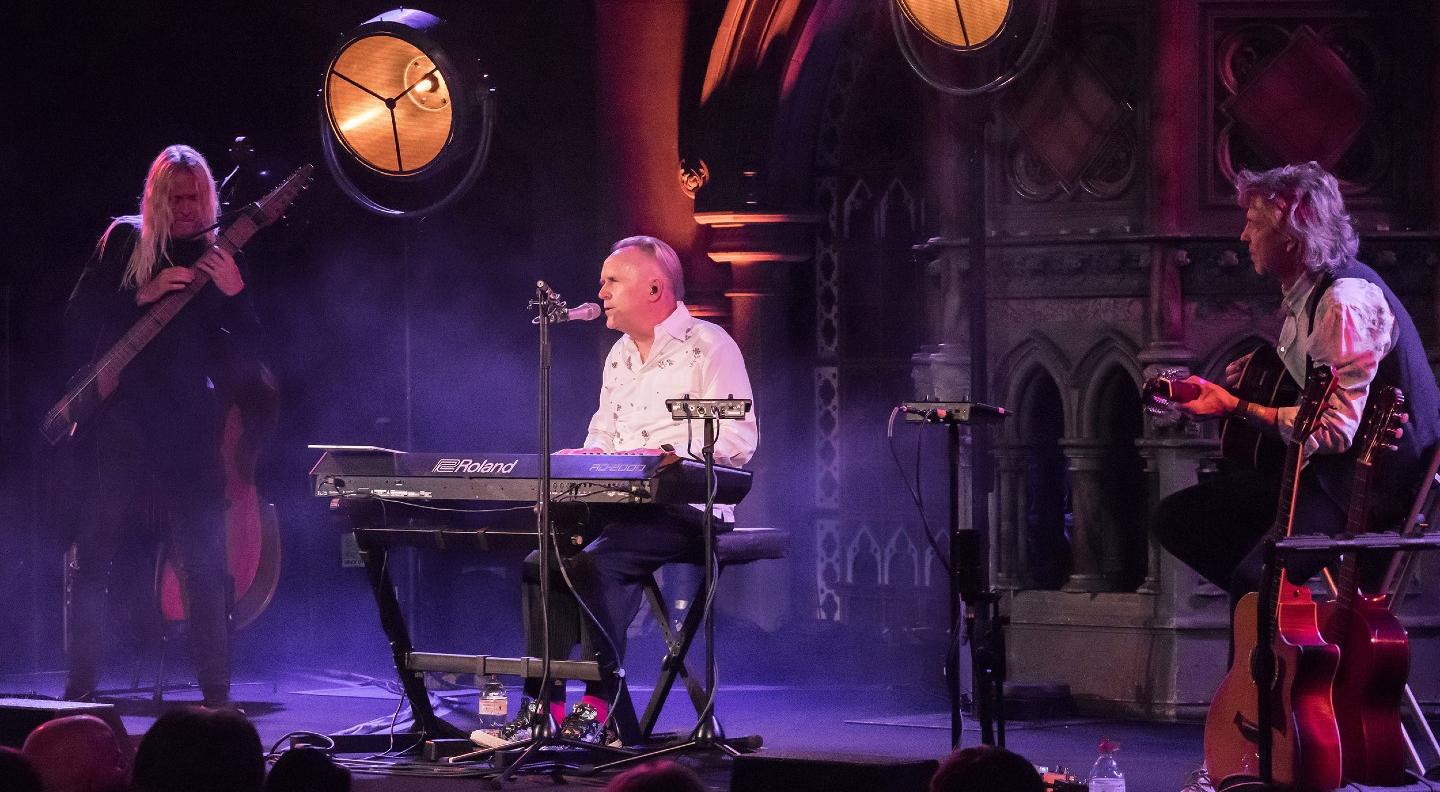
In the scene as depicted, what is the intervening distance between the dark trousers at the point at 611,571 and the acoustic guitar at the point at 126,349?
1.80m

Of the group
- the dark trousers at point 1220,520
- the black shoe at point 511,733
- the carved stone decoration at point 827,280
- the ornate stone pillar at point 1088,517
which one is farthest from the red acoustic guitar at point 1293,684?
the carved stone decoration at point 827,280

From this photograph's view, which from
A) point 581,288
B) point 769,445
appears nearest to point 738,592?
point 769,445

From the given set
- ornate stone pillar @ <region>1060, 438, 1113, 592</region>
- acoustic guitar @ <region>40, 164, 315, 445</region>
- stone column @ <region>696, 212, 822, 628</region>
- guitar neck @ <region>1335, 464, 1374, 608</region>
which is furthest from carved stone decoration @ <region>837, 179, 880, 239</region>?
guitar neck @ <region>1335, 464, 1374, 608</region>

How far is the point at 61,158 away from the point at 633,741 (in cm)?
448

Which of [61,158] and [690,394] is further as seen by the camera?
[61,158]

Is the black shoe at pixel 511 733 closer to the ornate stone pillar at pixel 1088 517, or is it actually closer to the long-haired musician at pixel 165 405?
the long-haired musician at pixel 165 405

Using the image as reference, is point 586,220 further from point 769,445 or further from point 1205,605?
point 1205,605

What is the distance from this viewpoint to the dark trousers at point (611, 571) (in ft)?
21.1

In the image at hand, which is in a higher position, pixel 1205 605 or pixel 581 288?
pixel 581 288

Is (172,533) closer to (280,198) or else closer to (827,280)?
(280,198)

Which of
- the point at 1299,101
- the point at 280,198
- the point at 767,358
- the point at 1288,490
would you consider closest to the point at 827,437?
the point at 767,358

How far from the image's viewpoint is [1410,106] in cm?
764

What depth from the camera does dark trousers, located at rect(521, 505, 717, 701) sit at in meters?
6.44

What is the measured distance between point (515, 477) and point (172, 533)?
193 cm
